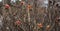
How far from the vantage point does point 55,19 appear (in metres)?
2.42

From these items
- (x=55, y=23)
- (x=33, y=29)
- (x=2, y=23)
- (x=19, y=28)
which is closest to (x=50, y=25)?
(x=55, y=23)

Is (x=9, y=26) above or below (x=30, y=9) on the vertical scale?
below

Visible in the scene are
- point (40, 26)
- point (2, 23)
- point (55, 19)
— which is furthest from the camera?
point (2, 23)

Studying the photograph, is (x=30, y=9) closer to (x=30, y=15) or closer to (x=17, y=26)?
(x=30, y=15)

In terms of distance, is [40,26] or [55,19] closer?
[40,26]

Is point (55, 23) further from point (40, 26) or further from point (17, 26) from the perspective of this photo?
point (17, 26)

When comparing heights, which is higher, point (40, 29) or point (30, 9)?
point (30, 9)

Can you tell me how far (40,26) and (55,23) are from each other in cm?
27

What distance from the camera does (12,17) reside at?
8.29 feet

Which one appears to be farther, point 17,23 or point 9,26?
point 9,26

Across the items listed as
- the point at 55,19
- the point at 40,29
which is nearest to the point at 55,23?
the point at 55,19

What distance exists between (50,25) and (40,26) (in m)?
0.23

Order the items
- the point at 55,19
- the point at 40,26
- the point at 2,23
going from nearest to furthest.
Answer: the point at 40,26 → the point at 55,19 → the point at 2,23

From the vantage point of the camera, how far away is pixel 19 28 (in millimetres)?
2459
